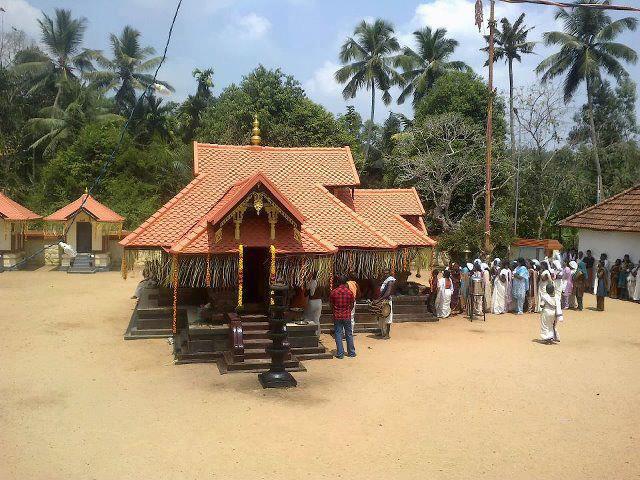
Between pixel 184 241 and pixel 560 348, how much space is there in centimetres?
809

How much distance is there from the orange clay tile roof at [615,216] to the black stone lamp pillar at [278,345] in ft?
48.8

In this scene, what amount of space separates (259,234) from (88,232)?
17749 millimetres

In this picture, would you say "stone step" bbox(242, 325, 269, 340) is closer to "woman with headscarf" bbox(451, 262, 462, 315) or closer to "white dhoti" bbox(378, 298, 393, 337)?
"white dhoti" bbox(378, 298, 393, 337)

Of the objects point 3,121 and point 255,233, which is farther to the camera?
point 3,121

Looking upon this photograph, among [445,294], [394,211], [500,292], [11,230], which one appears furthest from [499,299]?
[11,230]

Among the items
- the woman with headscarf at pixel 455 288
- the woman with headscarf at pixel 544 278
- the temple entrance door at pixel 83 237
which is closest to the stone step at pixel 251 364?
the woman with headscarf at pixel 544 278

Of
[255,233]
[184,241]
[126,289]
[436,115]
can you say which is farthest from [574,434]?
[436,115]

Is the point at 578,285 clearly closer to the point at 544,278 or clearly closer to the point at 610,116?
the point at 544,278

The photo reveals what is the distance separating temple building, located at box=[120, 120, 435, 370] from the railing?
14.5 inches

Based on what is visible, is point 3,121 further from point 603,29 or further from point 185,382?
point 603,29

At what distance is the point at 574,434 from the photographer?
A: 304 inches

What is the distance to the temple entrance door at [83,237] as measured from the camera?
88.6 feet

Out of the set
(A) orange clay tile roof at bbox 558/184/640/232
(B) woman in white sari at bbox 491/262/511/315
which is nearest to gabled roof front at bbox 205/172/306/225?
(B) woman in white sari at bbox 491/262/511/315

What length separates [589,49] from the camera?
33.3 m
